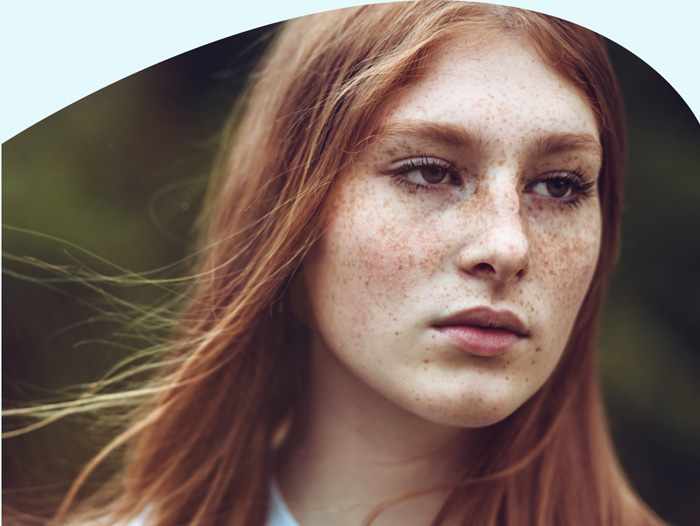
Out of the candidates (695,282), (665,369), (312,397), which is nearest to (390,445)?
(312,397)

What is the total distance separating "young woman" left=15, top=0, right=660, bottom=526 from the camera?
4.24 feet

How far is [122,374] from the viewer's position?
56.5 inches

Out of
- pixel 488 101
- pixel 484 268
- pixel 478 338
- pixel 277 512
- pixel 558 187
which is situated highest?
pixel 488 101

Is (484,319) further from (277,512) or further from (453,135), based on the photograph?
(277,512)

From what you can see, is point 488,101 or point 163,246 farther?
point 163,246

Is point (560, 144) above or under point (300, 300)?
above

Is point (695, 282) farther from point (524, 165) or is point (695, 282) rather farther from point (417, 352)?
point (417, 352)

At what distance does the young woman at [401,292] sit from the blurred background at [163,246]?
0.15ft

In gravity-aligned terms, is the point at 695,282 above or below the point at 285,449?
above

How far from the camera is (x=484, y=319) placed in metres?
1.29

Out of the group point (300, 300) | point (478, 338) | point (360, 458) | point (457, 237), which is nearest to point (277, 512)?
point (360, 458)

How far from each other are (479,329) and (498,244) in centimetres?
14

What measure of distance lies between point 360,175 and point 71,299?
0.55 metres

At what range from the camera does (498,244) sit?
1.26 m
